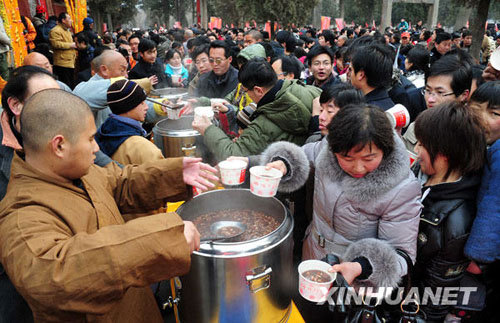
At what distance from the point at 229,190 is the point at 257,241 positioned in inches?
24.4

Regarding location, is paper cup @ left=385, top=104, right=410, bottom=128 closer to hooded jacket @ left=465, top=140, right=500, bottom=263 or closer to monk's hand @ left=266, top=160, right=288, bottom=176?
hooded jacket @ left=465, top=140, right=500, bottom=263

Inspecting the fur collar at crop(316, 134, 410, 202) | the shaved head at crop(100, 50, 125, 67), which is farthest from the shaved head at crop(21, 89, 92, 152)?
the shaved head at crop(100, 50, 125, 67)

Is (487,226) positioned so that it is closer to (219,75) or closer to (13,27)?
(219,75)

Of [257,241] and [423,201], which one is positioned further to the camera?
[423,201]

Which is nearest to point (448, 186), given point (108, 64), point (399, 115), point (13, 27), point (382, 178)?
point (382, 178)

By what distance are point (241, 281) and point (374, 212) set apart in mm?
779

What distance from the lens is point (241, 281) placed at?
1.53m

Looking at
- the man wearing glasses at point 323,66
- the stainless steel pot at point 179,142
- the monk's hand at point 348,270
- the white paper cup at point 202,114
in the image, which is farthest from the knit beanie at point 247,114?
the man wearing glasses at point 323,66

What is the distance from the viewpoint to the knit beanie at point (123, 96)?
2.51 metres

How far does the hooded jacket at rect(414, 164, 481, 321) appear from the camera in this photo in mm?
1816

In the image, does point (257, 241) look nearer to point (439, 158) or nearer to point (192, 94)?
point (439, 158)

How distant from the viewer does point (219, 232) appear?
1941 mm

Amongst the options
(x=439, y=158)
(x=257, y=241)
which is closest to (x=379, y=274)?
(x=257, y=241)

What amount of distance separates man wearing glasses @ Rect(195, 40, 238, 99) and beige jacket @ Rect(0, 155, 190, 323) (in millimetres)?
3455
